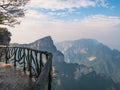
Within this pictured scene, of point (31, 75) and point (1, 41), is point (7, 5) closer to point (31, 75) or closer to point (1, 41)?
point (31, 75)

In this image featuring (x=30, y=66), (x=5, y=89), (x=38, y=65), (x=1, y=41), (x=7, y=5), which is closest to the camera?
(x=38, y=65)

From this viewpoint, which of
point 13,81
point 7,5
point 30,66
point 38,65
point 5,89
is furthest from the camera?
point 7,5

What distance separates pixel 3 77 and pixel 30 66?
67.0 inches

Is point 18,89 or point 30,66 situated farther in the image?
point 30,66

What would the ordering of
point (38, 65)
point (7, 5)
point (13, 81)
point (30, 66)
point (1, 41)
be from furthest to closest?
point (1, 41)
point (7, 5)
point (30, 66)
point (13, 81)
point (38, 65)

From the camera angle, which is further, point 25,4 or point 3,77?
point 25,4

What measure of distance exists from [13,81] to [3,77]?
53.6 inches

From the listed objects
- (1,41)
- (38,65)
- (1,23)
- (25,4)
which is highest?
(38,65)

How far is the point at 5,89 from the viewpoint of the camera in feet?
39.9

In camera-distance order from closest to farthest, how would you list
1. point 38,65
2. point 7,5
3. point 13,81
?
point 38,65, point 13,81, point 7,5

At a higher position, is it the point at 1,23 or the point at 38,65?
the point at 38,65

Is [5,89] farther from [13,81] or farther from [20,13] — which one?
[20,13]

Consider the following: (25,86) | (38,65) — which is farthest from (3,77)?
(38,65)

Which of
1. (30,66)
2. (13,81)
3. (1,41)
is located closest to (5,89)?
(13,81)
